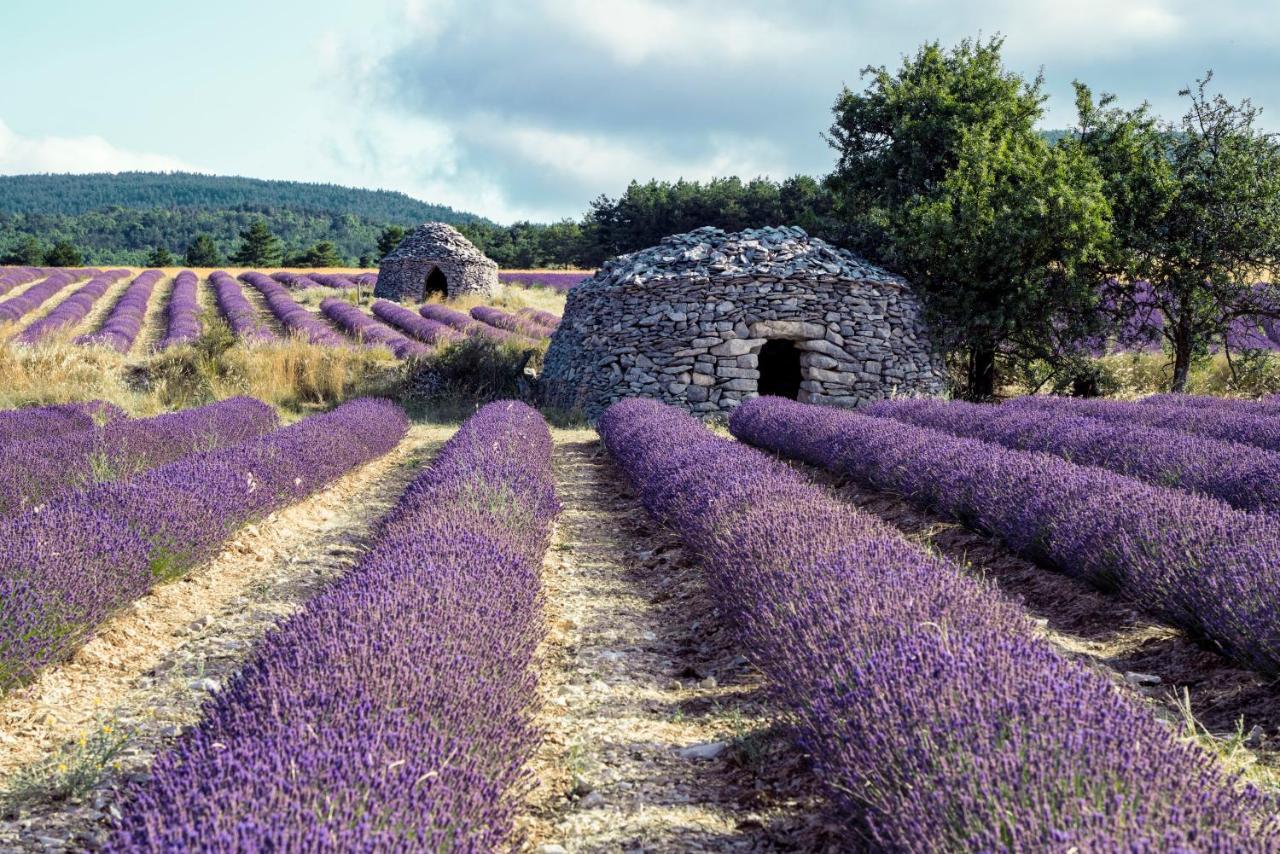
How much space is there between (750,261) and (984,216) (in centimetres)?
294

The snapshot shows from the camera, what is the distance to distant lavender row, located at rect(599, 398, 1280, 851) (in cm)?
144

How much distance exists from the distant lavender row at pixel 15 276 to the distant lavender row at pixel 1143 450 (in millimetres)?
30725

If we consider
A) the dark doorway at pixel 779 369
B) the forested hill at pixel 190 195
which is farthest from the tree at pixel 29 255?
the forested hill at pixel 190 195

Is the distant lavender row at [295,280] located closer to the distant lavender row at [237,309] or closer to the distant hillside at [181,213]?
the distant lavender row at [237,309]

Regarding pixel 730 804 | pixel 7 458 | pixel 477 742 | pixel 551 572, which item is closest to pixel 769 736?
pixel 730 804

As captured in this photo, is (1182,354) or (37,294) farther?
(37,294)

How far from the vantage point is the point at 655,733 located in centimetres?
282

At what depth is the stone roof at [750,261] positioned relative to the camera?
37.8 ft

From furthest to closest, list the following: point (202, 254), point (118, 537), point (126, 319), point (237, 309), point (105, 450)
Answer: point (202, 254)
point (237, 309)
point (126, 319)
point (105, 450)
point (118, 537)

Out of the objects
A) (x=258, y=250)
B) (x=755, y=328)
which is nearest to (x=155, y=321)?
(x=755, y=328)

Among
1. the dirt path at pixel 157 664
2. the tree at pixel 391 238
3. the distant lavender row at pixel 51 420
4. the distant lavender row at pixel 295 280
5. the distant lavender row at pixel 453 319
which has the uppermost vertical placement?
the tree at pixel 391 238

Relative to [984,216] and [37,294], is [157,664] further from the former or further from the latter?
[37,294]

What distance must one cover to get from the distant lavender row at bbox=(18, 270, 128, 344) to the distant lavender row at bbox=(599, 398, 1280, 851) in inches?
600

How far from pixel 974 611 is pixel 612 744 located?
1126mm
